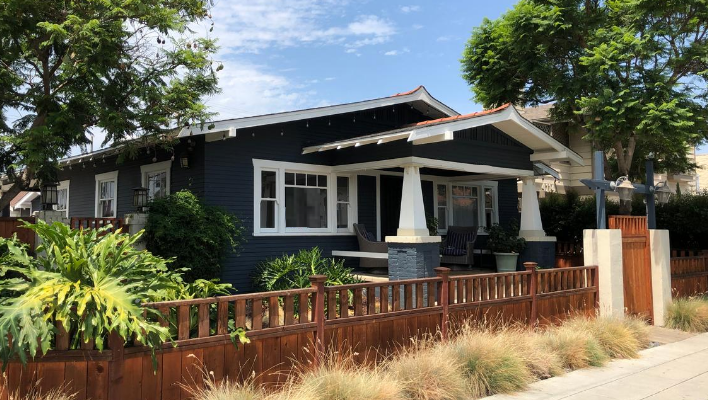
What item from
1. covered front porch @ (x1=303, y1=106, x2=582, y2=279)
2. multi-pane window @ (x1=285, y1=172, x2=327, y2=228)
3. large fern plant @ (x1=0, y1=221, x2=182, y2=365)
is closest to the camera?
large fern plant @ (x1=0, y1=221, x2=182, y2=365)

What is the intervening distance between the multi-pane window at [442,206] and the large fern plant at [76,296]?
31.5ft

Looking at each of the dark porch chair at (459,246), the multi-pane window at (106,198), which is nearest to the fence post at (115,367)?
the dark porch chair at (459,246)

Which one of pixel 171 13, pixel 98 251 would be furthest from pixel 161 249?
pixel 98 251

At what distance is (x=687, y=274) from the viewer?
11.5m

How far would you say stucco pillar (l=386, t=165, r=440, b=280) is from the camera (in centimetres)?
934

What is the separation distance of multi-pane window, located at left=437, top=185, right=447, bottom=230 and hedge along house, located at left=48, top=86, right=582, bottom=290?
0.08ft

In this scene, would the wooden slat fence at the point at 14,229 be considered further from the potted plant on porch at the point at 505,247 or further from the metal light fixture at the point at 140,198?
the potted plant on porch at the point at 505,247

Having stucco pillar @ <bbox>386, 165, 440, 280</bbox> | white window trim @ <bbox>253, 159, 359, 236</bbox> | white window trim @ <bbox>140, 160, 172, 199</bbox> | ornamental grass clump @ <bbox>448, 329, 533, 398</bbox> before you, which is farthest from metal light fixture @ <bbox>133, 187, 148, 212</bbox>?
ornamental grass clump @ <bbox>448, 329, 533, 398</bbox>

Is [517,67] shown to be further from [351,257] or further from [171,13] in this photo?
[171,13]

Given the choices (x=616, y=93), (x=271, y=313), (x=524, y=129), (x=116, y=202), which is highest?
(x=616, y=93)

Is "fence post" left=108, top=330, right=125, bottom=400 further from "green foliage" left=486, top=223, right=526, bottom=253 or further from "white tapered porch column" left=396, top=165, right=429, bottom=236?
"green foliage" left=486, top=223, right=526, bottom=253

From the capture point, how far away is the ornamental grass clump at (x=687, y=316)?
9.77 m

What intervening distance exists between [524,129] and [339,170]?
151 inches

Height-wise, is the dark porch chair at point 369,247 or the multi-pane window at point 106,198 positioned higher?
the multi-pane window at point 106,198
